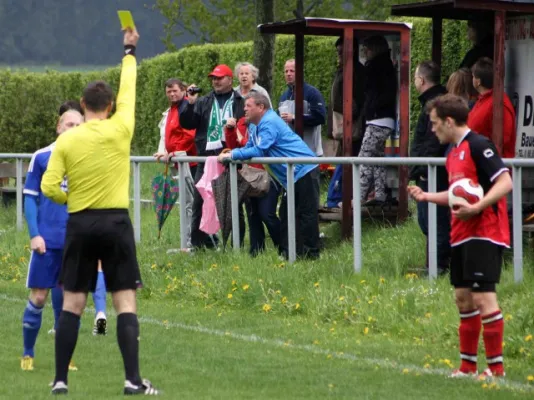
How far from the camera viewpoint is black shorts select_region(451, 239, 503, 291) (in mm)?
8234

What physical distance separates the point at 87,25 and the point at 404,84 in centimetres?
3987

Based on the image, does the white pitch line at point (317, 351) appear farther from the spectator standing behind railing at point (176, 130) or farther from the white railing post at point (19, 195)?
the white railing post at point (19, 195)

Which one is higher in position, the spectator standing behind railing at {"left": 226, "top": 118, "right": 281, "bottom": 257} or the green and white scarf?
the green and white scarf

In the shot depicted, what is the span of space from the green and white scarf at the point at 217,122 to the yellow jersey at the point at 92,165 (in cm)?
660

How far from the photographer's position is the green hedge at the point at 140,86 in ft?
85.8

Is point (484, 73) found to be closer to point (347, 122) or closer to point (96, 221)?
point (347, 122)

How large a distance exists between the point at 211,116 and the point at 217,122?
10 cm

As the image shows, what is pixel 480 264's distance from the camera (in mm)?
8227

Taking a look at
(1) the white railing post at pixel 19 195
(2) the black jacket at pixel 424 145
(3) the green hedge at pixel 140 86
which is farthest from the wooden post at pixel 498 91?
(3) the green hedge at pixel 140 86

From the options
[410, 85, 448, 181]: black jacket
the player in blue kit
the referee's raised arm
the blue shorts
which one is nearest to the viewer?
the referee's raised arm

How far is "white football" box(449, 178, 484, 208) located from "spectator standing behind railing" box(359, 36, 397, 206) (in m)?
5.95

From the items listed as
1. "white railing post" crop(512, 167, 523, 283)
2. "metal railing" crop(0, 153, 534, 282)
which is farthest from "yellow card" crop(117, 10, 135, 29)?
"white railing post" crop(512, 167, 523, 283)

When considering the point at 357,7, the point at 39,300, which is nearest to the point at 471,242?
the point at 39,300

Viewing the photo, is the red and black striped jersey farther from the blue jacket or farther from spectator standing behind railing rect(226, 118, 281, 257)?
spectator standing behind railing rect(226, 118, 281, 257)
